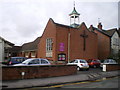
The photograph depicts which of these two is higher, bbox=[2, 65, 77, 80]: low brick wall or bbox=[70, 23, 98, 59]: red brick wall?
bbox=[70, 23, 98, 59]: red brick wall

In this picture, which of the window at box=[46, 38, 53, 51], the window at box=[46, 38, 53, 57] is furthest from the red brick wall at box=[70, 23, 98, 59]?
the window at box=[46, 38, 53, 51]

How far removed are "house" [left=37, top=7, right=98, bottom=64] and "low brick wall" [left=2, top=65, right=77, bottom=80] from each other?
1188cm

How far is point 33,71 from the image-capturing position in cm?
1234

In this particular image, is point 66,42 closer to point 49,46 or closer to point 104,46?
point 49,46

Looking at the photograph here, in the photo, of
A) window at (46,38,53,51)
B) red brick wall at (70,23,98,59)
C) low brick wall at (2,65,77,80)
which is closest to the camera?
low brick wall at (2,65,77,80)

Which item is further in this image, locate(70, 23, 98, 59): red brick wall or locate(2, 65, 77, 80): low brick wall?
locate(70, 23, 98, 59): red brick wall

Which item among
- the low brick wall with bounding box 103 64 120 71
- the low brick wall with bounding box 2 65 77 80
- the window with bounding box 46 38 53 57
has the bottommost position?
the low brick wall with bounding box 103 64 120 71

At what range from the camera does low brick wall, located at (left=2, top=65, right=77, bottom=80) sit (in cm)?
1125

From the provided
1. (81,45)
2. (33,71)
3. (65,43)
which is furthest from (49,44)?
(33,71)

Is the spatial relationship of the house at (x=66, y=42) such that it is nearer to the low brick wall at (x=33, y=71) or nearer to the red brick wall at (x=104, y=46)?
the red brick wall at (x=104, y=46)

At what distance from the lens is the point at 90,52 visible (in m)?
32.4

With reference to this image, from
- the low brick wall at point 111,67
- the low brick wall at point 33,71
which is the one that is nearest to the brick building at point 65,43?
the low brick wall at point 111,67

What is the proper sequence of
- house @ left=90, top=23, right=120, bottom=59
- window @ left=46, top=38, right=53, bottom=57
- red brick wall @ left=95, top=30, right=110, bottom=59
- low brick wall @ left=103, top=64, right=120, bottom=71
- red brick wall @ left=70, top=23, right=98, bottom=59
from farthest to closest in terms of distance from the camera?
red brick wall @ left=95, top=30, right=110, bottom=59 < house @ left=90, top=23, right=120, bottom=59 < red brick wall @ left=70, top=23, right=98, bottom=59 < window @ left=46, top=38, right=53, bottom=57 < low brick wall @ left=103, top=64, right=120, bottom=71

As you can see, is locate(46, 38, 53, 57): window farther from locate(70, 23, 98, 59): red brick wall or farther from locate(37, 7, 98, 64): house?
locate(70, 23, 98, 59): red brick wall
